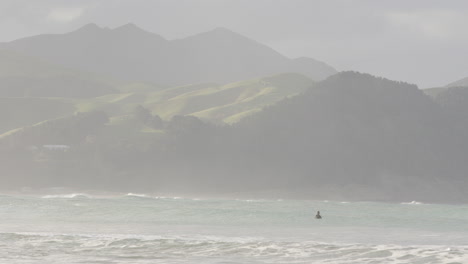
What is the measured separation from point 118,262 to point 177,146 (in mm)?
150907

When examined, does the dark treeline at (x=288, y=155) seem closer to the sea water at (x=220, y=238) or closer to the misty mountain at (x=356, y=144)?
the misty mountain at (x=356, y=144)

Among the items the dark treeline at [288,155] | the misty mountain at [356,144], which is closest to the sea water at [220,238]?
the dark treeline at [288,155]

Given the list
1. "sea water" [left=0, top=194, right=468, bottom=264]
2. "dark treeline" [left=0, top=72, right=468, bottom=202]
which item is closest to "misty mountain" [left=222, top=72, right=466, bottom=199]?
"dark treeline" [left=0, top=72, right=468, bottom=202]

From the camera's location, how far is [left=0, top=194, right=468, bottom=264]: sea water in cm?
3616

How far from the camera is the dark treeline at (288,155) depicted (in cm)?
16625

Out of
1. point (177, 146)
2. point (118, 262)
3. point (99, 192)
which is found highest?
point (177, 146)

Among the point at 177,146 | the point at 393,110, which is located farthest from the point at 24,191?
the point at 393,110

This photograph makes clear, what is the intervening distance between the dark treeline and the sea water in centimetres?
8996

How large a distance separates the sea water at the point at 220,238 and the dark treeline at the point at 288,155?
3542 inches

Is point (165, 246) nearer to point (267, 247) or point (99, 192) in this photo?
point (267, 247)

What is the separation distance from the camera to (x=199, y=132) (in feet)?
625

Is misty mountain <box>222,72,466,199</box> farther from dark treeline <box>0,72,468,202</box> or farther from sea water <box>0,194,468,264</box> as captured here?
sea water <box>0,194,468,264</box>

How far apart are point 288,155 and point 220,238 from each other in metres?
135

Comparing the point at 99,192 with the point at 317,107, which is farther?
the point at 317,107
